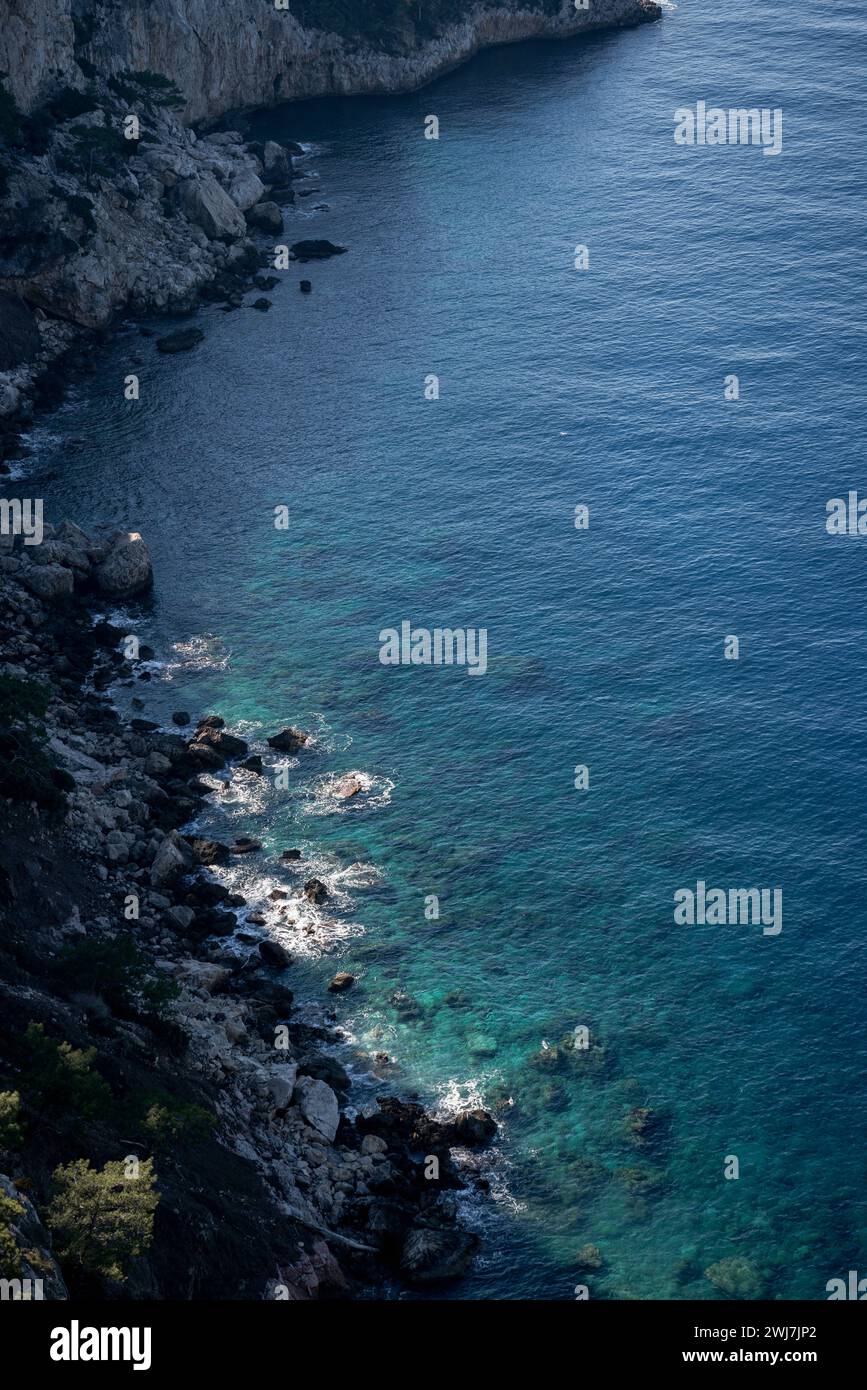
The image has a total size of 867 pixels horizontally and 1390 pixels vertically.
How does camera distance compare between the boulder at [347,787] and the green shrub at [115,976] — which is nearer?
the green shrub at [115,976]

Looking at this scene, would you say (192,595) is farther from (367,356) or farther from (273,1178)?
(273,1178)

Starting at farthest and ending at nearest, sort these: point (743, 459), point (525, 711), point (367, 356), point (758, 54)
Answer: point (758, 54) → point (367, 356) → point (743, 459) → point (525, 711)

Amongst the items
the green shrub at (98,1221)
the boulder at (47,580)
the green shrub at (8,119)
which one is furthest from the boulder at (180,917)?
the green shrub at (8,119)

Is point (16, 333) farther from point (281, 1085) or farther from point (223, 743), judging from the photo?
point (281, 1085)

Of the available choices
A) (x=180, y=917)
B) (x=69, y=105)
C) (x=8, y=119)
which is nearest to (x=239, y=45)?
(x=69, y=105)

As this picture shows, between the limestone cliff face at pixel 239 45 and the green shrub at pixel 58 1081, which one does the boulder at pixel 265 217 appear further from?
the green shrub at pixel 58 1081

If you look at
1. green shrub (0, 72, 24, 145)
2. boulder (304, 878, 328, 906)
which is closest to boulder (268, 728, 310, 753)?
boulder (304, 878, 328, 906)

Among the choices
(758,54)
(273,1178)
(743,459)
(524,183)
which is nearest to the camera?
(273,1178)
